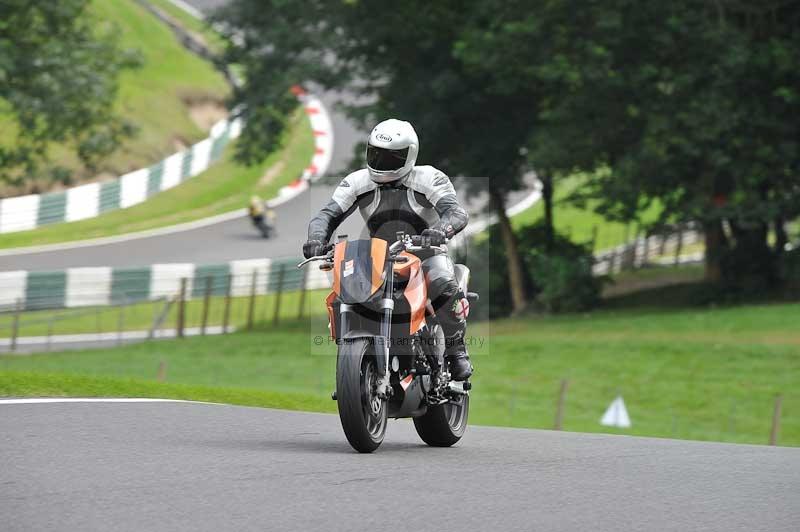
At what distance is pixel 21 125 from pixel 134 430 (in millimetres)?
23538

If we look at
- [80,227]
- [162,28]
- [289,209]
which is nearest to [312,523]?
[80,227]

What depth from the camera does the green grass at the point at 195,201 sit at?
43625 millimetres

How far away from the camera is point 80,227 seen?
44844 mm

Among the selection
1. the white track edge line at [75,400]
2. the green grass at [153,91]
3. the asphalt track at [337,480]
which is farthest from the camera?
the green grass at [153,91]

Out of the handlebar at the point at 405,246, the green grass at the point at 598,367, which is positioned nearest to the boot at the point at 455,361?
the handlebar at the point at 405,246

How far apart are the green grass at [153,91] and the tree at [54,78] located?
13.5m

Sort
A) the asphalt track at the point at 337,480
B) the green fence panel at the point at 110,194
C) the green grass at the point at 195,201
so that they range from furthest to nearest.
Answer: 1. the green fence panel at the point at 110,194
2. the green grass at the point at 195,201
3. the asphalt track at the point at 337,480

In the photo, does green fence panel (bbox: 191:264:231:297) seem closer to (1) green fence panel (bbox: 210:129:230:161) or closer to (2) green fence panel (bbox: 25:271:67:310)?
(2) green fence panel (bbox: 25:271:67:310)

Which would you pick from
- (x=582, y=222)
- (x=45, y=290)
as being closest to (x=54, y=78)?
(x=45, y=290)

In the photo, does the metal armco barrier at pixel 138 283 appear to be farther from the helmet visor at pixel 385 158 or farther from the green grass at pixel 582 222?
the helmet visor at pixel 385 158

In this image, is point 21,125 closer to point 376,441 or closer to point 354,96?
point 354,96

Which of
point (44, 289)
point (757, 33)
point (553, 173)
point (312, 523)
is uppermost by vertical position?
point (757, 33)

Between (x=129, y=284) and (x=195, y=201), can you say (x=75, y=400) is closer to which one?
(x=129, y=284)

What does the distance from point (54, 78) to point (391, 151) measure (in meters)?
22.8
